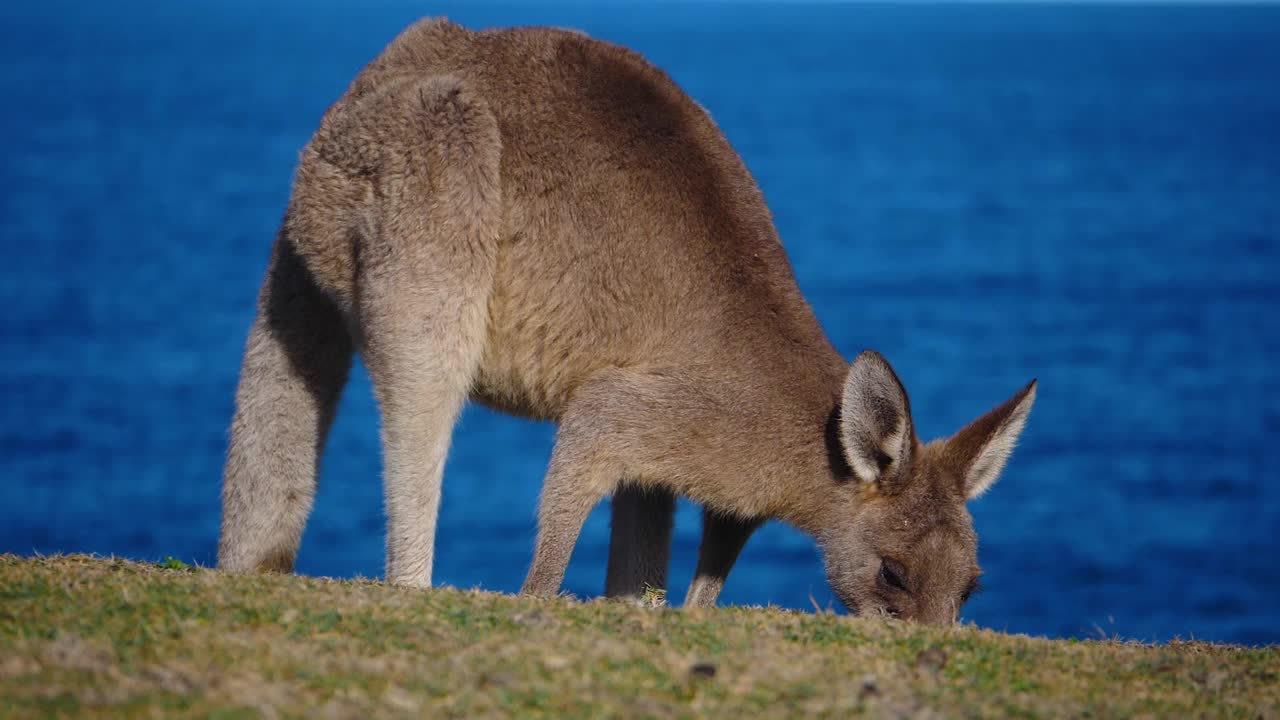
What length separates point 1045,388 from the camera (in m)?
36.4

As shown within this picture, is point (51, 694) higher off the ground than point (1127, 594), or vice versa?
point (1127, 594)

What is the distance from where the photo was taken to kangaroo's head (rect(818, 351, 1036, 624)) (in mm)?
5691

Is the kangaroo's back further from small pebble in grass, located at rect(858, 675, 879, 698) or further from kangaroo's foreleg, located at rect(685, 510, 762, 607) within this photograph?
small pebble in grass, located at rect(858, 675, 879, 698)

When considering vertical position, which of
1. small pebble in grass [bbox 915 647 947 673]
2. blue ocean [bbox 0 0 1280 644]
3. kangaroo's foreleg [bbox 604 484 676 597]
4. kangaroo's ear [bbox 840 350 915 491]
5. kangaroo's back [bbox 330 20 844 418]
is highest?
blue ocean [bbox 0 0 1280 644]

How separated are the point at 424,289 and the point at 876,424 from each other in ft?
5.82

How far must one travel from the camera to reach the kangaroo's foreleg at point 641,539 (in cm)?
658

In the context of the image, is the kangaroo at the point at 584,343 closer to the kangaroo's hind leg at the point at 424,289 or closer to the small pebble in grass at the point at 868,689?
the kangaroo's hind leg at the point at 424,289

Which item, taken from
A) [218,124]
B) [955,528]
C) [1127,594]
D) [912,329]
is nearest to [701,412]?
[955,528]

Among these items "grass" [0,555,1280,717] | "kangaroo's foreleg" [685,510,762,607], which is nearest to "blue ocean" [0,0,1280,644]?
"kangaroo's foreleg" [685,510,762,607]

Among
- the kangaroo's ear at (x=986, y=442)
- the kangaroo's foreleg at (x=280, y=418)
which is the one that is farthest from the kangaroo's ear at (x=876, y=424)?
the kangaroo's foreleg at (x=280, y=418)

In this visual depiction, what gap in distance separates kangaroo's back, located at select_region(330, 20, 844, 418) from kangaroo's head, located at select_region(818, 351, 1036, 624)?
416 millimetres

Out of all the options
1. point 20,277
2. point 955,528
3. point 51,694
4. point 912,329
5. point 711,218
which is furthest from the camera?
point 20,277

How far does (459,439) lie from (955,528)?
27.1m

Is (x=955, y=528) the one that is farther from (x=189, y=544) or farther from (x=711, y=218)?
(x=189, y=544)
